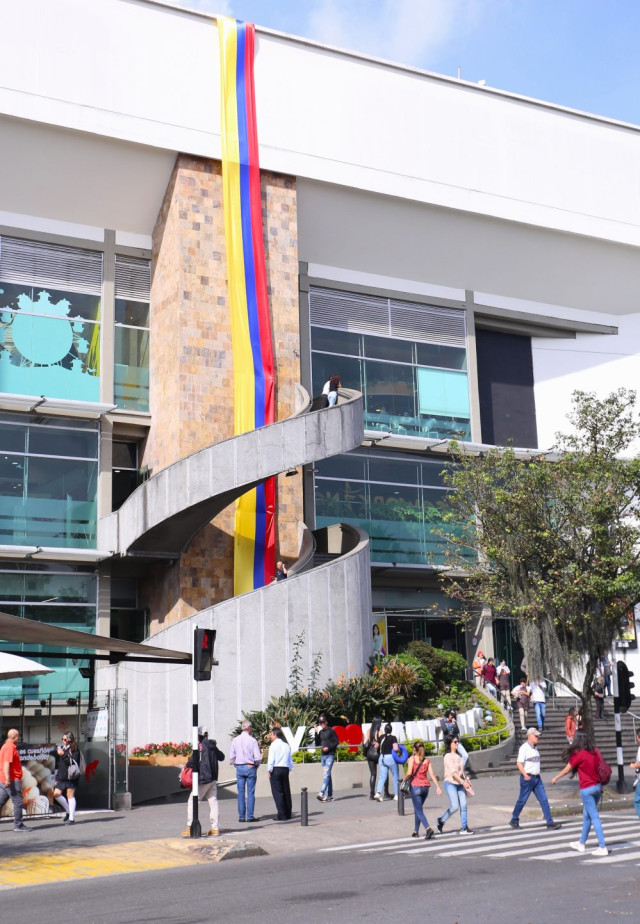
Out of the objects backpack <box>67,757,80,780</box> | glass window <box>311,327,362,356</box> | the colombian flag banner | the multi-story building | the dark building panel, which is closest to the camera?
backpack <box>67,757,80,780</box>

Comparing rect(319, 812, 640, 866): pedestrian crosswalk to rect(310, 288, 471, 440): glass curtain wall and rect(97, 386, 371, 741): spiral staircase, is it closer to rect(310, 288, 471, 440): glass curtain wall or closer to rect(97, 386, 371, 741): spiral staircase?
rect(97, 386, 371, 741): spiral staircase

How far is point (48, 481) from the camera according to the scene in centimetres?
2906

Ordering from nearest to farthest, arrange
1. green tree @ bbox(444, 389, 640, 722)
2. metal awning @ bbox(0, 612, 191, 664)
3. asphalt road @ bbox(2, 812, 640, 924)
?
asphalt road @ bbox(2, 812, 640, 924)
metal awning @ bbox(0, 612, 191, 664)
green tree @ bbox(444, 389, 640, 722)

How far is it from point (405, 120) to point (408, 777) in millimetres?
23375

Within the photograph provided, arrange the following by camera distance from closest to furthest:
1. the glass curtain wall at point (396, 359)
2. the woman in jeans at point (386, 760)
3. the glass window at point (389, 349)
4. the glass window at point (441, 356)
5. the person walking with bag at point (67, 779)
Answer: the person walking with bag at point (67, 779)
the woman in jeans at point (386, 760)
the glass curtain wall at point (396, 359)
the glass window at point (389, 349)
the glass window at point (441, 356)

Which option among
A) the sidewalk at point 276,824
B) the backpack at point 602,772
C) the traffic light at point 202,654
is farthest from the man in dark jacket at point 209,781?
the backpack at point 602,772

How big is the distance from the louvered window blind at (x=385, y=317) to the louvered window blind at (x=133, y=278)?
5.41 meters

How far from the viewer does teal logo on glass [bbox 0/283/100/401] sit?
96.6 ft

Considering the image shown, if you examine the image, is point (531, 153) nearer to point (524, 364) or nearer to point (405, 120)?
point (405, 120)

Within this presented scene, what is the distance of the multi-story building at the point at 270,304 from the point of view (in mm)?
26781

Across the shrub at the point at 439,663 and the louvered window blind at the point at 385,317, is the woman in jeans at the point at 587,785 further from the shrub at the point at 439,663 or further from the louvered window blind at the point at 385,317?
the louvered window blind at the point at 385,317

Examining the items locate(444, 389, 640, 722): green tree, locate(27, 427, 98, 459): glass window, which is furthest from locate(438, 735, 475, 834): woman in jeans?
locate(27, 427, 98, 459): glass window

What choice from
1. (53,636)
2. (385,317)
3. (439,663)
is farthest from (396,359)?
(53,636)

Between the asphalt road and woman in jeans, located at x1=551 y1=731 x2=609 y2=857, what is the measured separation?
227mm
